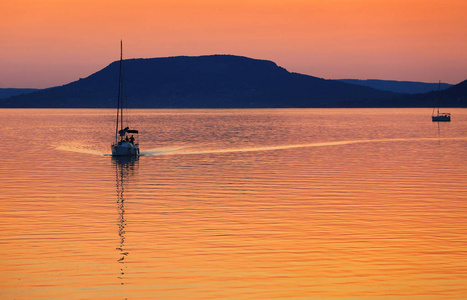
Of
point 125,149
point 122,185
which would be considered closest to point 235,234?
point 122,185

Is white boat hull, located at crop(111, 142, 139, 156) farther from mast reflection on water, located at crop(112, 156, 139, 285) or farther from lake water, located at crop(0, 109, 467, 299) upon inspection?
lake water, located at crop(0, 109, 467, 299)

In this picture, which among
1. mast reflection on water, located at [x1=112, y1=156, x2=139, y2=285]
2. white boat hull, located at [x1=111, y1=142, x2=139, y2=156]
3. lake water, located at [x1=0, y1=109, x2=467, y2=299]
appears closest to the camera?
lake water, located at [x1=0, y1=109, x2=467, y2=299]

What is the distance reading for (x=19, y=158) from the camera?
68.1m

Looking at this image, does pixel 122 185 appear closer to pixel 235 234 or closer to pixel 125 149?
pixel 235 234

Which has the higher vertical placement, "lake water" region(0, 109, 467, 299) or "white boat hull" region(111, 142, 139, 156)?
"white boat hull" region(111, 142, 139, 156)

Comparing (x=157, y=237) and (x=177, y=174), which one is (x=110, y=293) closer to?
(x=157, y=237)

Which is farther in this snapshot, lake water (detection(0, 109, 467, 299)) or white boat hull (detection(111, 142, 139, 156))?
white boat hull (detection(111, 142, 139, 156))

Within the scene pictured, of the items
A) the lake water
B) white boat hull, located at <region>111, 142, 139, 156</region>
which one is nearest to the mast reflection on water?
the lake water

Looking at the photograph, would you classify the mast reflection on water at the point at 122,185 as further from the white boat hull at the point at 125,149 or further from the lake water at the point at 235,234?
the white boat hull at the point at 125,149

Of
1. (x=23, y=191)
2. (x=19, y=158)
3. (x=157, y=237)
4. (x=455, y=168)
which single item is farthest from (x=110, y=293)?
(x=19, y=158)

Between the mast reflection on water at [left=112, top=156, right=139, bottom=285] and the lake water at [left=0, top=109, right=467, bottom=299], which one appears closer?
the lake water at [left=0, top=109, right=467, bottom=299]

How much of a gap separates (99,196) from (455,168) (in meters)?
31.2

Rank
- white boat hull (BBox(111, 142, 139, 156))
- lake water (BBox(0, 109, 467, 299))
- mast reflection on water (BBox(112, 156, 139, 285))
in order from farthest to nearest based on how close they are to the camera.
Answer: white boat hull (BBox(111, 142, 139, 156)) → mast reflection on water (BBox(112, 156, 139, 285)) → lake water (BBox(0, 109, 467, 299))

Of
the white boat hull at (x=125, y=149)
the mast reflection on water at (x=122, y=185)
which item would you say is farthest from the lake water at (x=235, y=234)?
the white boat hull at (x=125, y=149)
